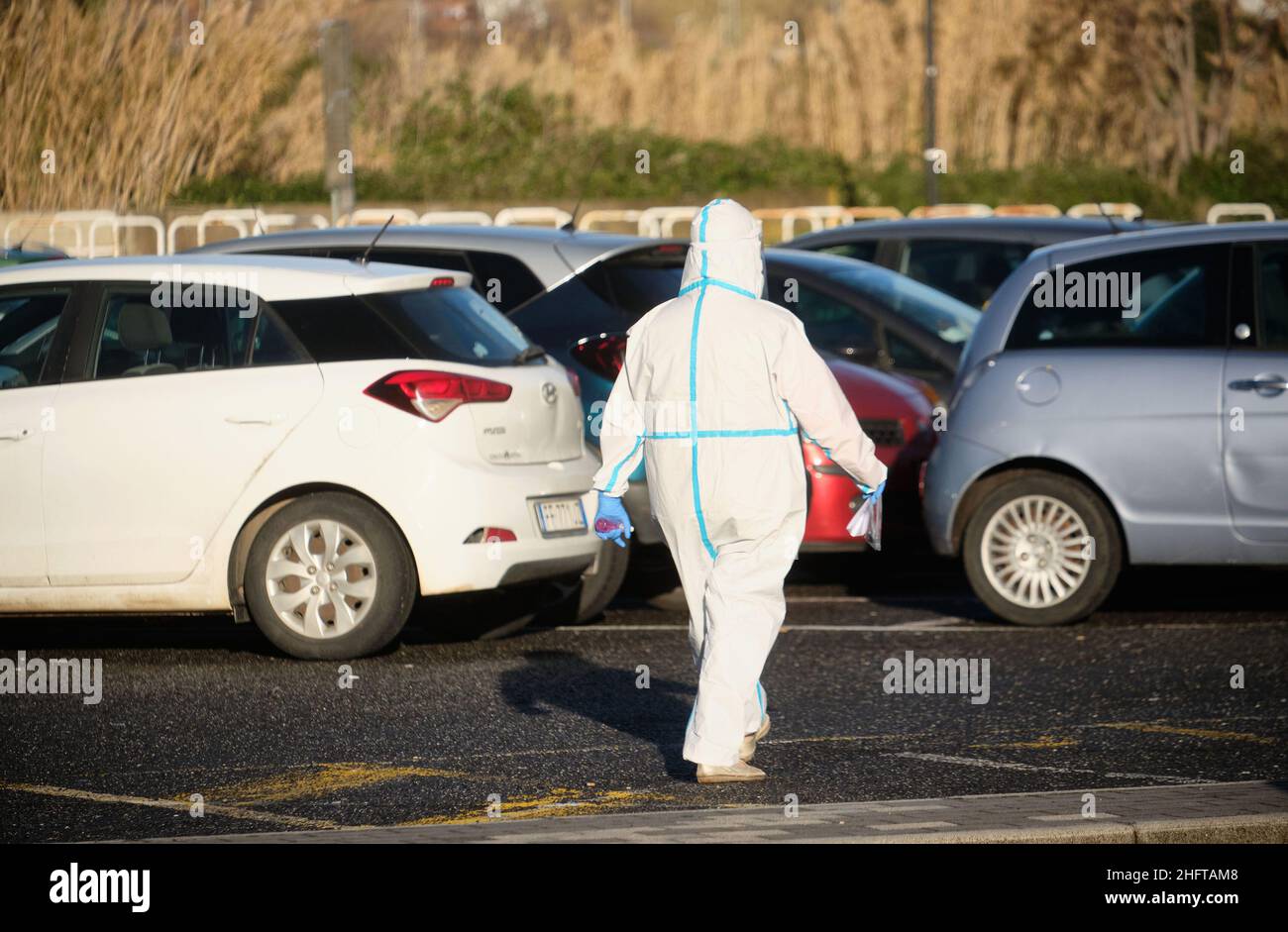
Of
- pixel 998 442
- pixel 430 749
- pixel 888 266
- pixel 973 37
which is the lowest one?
pixel 430 749

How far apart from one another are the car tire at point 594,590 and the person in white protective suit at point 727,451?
10.7 ft

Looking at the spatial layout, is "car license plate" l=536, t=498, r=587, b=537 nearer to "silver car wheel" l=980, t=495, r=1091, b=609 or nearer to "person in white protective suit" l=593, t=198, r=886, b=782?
"silver car wheel" l=980, t=495, r=1091, b=609

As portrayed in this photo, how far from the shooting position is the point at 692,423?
6914 mm

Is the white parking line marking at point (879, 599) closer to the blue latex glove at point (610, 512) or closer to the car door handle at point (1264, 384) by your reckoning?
the car door handle at point (1264, 384)

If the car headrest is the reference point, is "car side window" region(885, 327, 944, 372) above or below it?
below

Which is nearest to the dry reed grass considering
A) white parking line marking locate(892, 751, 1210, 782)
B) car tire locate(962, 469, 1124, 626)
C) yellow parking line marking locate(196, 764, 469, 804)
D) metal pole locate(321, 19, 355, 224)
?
metal pole locate(321, 19, 355, 224)

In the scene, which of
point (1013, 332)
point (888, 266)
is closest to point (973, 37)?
point (888, 266)

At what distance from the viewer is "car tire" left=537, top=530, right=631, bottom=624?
1037 centimetres

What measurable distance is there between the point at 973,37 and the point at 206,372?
92.9ft

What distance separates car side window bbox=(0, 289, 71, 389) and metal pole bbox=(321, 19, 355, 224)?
1180 centimetres

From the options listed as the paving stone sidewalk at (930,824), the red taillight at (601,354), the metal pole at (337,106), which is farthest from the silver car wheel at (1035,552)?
the metal pole at (337,106)

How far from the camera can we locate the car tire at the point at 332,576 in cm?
923
